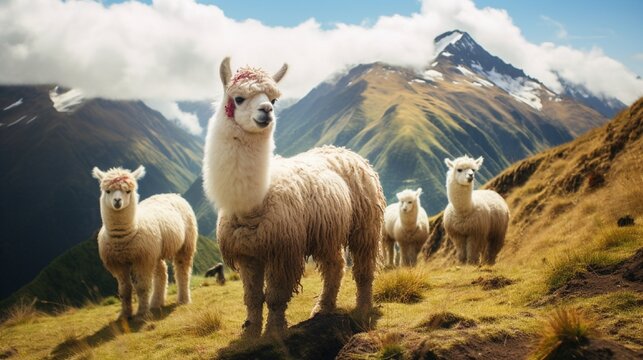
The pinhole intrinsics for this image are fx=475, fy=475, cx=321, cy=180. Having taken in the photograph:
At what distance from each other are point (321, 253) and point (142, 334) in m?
3.79

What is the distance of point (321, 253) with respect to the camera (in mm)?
6633

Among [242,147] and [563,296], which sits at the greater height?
[242,147]

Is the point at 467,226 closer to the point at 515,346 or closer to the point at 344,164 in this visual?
the point at 344,164

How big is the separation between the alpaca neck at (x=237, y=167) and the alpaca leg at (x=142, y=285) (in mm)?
5272

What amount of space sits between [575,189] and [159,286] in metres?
14.1

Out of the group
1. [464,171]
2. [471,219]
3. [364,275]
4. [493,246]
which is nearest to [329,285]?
[364,275]

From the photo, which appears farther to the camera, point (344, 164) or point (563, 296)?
point (344, 164)

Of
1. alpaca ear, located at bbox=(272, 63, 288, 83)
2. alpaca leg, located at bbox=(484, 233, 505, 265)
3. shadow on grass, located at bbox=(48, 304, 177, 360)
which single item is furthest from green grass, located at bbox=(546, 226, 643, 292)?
shadow on grass, located at bbox=(48, 304, 177, 360)

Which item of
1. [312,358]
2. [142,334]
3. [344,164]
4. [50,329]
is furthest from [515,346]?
[50,329]

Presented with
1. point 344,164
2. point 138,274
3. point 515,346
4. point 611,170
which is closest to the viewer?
point 515,346

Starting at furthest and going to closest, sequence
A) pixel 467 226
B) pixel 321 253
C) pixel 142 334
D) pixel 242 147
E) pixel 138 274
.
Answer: pixel 467 226
pixel 138 274
pixel 142 334
pixel 321 253
pixel 242 147

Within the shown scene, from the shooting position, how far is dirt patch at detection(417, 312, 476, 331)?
18.0 ft

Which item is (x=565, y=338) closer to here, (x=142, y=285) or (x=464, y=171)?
(x=142, y=285)

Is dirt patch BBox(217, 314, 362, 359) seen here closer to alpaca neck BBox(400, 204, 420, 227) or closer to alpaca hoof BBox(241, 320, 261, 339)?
alpaca hoof BBox(241, 320, 261, 339)
